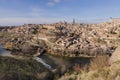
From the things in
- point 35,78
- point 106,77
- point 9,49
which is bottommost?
point 9,49

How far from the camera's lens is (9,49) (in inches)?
2653

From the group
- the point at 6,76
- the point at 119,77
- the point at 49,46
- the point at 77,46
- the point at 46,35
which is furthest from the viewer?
the point at 46,35

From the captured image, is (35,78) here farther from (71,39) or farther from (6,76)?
(71,39)

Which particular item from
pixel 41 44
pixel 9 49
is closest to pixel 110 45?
pixel 41 44

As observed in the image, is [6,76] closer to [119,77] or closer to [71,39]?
[119,77]

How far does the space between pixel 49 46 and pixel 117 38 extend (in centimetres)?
2355

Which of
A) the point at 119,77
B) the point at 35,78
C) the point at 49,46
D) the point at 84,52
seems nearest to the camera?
the point at 119,77

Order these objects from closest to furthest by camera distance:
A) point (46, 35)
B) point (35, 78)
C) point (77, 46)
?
point (35, 78) → point (77, 46) → point (46, 35)

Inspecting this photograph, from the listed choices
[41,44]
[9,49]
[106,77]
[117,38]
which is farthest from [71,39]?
[106,77]

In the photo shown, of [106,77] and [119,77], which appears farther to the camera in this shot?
[106,77]

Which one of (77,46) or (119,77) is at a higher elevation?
A: (119,77)

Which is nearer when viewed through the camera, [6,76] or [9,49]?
[6,76]

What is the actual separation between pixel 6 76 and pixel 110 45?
173ft

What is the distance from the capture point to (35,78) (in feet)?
57.9
